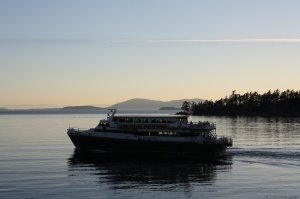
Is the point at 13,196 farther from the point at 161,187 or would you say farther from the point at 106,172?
the point at 106,172

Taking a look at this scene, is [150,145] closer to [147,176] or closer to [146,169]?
[146,169]

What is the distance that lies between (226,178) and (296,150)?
34.5 metres

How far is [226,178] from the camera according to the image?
5688 centimetres

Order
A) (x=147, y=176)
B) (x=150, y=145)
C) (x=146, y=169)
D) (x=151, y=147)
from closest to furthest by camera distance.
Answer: (x=147, y=176), (x=146, y=169), (x=151, y=147), (x=150, y=145)

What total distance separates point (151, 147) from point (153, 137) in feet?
5.86

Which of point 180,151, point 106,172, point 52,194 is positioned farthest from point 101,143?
point 52,194

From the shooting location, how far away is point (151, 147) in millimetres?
82688

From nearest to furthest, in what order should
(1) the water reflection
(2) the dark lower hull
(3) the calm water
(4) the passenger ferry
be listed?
(3) the calm water → (1) the water reflection → (2) the dark lower hull → (4) the passenger ferry

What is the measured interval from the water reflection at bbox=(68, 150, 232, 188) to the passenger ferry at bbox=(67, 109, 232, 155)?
275 cm

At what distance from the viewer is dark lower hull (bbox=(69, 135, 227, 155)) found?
269 ft

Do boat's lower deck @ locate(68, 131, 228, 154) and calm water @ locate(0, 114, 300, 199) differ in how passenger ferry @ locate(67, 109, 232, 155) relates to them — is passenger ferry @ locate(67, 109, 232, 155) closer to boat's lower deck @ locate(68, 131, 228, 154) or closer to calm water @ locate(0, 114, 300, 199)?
boat's lower deck @ locate(68, 131, 228, 154)

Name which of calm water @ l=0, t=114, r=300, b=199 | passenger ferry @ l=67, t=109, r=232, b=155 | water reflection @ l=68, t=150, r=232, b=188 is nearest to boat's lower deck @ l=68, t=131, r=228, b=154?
passenger ferry @ l=67, t=109, r=232, b=155

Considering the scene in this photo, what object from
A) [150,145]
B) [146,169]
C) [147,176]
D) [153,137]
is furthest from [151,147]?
[147,176]

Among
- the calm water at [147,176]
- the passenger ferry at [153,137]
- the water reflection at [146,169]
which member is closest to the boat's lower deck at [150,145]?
the passenger ferry at [153,137]
